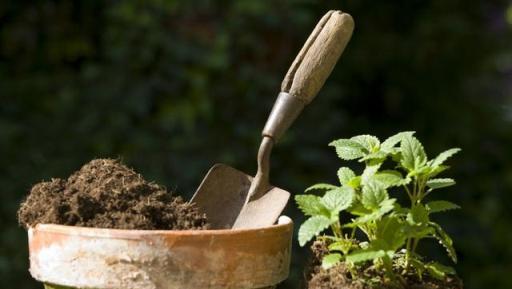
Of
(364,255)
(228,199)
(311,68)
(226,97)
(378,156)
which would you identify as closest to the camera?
(364,255)

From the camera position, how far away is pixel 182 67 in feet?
10.4

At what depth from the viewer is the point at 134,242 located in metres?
1.20

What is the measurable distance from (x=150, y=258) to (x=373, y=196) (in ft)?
1.03

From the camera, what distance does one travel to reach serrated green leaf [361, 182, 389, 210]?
47.8 inches

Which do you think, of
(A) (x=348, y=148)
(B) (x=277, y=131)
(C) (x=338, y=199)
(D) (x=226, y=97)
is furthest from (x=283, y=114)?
(D) (x=226, y=97)

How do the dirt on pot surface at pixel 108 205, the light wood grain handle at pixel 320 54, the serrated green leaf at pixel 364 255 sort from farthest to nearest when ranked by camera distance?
the light wood grain handle at pixel 320 54
the dirt on pot surface at pixel 108 205
the serrated green leaf at pixel 364 255

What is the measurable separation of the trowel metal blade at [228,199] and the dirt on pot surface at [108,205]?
16 centimetres

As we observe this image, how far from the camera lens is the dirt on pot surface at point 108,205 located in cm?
128

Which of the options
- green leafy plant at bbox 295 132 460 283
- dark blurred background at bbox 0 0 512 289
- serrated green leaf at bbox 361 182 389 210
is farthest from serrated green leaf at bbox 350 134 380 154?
dark blurred background at bbox 0 0 512 289

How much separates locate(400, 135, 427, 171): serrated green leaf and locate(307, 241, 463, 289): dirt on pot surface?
0.16 meters

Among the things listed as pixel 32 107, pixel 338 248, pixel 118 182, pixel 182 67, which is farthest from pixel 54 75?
pixel 338 248

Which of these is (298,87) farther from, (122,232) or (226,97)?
(226,97)

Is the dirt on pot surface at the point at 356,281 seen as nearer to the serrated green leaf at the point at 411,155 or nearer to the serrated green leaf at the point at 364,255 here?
the serrated green leaf at the point at 364,255

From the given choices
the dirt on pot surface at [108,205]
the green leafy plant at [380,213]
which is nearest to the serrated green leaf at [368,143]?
the green leafy plant at [380,213]
